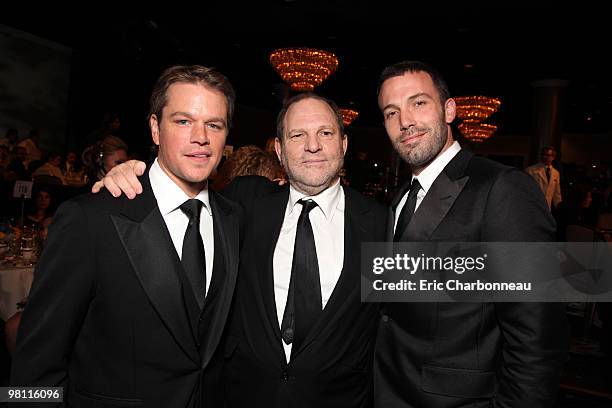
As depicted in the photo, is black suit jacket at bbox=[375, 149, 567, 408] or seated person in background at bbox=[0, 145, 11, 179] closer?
black suit jacket at bbox=[375, 149, 567, 408]

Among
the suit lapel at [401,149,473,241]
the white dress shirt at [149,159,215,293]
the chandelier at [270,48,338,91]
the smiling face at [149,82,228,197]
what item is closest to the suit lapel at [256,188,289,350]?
the white dress shirt at [149,159,215,293]

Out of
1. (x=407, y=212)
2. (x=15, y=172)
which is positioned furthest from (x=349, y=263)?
(x=15, y=172)

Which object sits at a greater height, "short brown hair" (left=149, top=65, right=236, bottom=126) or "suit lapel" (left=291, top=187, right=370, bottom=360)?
"short brown hair" (left=149, top=65, right=236, bottom=126)

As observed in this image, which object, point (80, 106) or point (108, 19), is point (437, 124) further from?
point (80, 106)

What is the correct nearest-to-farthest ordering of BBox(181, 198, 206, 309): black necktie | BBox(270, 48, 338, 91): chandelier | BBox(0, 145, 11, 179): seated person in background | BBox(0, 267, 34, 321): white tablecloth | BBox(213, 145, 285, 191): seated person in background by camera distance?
BBox(181, 198, 206, 309): black necktie
BBox(213, 145, 285, 191): seated person in background
BBox(0, 267, 34, 321): white tablecloth
BBox(270, 48, 338, 91): chandelier
BBox(0, 145, 11, 179): seated person in background

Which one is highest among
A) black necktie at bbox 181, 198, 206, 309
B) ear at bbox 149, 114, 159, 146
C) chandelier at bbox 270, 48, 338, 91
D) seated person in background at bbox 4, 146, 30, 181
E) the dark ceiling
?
the dark ceiling

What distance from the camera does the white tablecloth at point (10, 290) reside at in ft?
10.1

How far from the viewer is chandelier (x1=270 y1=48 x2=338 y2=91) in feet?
21.5

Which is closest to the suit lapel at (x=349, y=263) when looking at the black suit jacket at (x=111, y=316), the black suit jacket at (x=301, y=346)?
the black suit jacket at (x=301, y=346)

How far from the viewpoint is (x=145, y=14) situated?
7.05m

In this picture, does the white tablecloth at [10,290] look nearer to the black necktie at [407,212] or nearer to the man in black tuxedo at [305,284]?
the man in black tuxedo at [305,284]

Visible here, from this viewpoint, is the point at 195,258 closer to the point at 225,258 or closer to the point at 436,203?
the point at 225,258

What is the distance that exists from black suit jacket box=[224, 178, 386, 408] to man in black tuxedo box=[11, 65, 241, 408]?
6.7 inches

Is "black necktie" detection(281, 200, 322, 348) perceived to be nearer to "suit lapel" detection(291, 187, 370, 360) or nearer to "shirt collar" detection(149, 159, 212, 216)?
"suit lapel" detection(291, 187, 370, 360)
